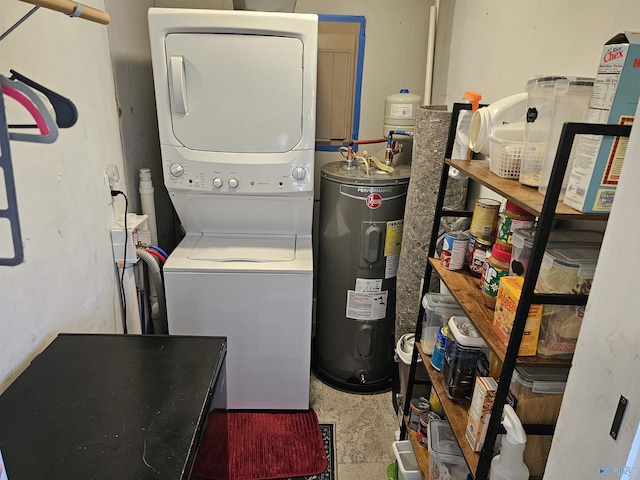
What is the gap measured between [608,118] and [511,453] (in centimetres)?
72

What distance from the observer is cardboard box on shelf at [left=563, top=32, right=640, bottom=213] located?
0.74m

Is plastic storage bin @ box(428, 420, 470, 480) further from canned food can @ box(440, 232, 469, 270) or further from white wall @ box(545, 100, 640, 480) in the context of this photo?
white wall @ box(545, 100, 640, 480)

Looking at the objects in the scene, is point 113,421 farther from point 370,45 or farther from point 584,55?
point 370,45

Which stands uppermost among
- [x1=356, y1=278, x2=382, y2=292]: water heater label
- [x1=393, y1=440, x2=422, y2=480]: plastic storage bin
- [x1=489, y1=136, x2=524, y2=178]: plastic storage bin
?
[x1=489, y1=136, x2=524, y2=178]: plastic storage bin

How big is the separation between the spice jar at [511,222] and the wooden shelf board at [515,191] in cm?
7

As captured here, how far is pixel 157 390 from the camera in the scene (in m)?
1.06

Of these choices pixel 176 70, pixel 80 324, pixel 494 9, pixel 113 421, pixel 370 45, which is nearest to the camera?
pixel 113 421

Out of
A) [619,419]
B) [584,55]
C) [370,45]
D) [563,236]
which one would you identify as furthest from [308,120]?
[619,419]

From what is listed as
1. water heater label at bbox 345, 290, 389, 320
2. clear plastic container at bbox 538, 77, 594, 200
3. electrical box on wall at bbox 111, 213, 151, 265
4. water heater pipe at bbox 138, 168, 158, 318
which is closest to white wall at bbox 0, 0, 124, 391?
electrical box on wall at bbox 111, 213, 151, 265

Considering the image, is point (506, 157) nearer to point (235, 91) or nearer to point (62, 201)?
point (235, 91)

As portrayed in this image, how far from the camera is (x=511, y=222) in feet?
3.57

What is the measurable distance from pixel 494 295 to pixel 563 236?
0.75ft

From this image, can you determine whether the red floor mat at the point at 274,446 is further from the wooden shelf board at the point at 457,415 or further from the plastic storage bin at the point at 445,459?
the wooden shelf board at the point at 457,415

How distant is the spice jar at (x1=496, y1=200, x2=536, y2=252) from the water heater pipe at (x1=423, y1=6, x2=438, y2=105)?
1.30 meters
